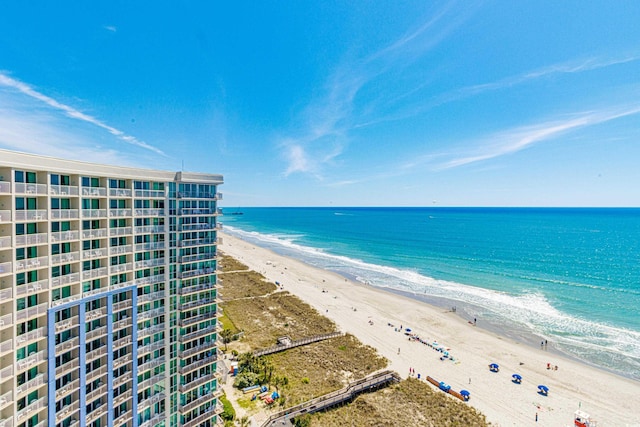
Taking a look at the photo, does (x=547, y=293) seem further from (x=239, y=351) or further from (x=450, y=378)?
(x=239, y=351)

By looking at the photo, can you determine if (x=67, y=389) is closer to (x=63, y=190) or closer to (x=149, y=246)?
(x=149, y=246)

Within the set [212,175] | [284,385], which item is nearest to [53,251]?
[212,175]

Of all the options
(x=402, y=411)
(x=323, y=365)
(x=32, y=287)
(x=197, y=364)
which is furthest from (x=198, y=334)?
(x=402, y=411)

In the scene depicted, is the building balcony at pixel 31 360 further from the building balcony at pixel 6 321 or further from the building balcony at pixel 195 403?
the building balcony at pixel 195 403

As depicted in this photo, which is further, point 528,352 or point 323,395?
point 528,352

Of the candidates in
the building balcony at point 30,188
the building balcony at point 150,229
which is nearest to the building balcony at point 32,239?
the building balcony at point 30,188

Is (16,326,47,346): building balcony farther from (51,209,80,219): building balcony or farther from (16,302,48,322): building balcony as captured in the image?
(51,209,80,219): building balcony

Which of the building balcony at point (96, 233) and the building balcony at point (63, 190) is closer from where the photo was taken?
the building balcony at point (63, 190)
